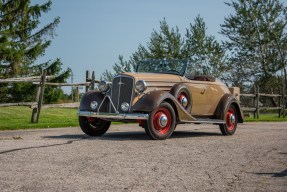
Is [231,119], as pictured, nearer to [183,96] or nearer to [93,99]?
[183,96]

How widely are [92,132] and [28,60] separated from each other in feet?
76.1

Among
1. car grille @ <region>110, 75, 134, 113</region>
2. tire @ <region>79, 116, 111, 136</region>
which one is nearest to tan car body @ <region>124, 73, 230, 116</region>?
car grille @ <region>110, 75, 134, 113</region>

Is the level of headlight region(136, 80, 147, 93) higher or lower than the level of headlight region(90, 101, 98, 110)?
higher

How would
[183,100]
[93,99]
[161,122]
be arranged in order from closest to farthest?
[161,122] → [93,99] → [183,100]

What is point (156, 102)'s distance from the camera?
33.1 ft

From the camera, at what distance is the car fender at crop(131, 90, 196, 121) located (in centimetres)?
1011

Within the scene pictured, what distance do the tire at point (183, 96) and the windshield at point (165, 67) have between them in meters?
0.69

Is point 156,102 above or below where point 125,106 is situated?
above

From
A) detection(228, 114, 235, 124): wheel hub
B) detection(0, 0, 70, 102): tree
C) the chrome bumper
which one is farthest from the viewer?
detection(0, 0, 70, 102): tree

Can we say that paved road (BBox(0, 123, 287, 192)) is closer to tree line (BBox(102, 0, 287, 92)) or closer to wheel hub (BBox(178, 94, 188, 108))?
wheel hub (BBox(178, 94, 188, 108))

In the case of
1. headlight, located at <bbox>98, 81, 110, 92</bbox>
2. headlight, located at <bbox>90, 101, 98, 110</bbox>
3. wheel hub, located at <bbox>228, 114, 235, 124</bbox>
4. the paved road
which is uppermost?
headlight, located at <bbox>98, 81, 110, 92</bbox>

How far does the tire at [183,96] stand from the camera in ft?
36.1

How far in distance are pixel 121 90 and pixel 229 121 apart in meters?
3.39

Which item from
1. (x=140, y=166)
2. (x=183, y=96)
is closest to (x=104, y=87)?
(x=183, y=96)
